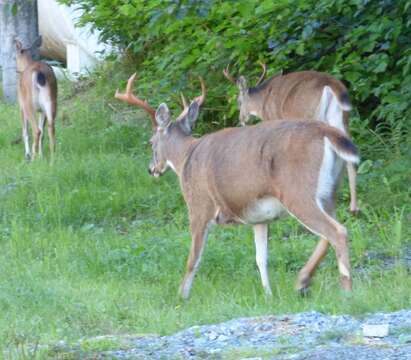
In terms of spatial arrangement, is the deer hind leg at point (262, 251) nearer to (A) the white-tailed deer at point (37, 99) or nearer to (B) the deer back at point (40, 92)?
(A) the white-tailed deer at point (37, 99)

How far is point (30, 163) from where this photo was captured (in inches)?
551

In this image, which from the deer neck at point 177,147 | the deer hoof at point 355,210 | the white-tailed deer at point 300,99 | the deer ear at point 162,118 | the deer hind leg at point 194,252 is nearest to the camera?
the deer hind leg at point 194,252

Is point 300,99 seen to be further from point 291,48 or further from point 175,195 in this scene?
point 175,195

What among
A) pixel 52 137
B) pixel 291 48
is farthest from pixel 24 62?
pixel 291 48

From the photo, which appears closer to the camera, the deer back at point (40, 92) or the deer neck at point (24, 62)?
the deer back at point (40, 92)

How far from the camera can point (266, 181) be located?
8227mm

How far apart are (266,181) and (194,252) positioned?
817 mm

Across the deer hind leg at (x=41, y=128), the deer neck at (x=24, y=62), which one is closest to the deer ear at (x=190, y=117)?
the deer hind leg at (x=41, y=128)

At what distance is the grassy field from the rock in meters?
0.62

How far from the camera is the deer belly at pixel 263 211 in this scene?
8.25 metres

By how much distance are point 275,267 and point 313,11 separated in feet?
13.0

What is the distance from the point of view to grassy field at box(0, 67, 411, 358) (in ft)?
24.2

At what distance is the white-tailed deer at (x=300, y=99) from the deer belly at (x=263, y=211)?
254 cm

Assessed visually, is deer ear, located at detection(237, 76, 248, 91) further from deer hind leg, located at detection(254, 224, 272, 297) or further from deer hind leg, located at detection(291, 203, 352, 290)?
deer hind leg, located at detection(291, 203, 352, 290)
